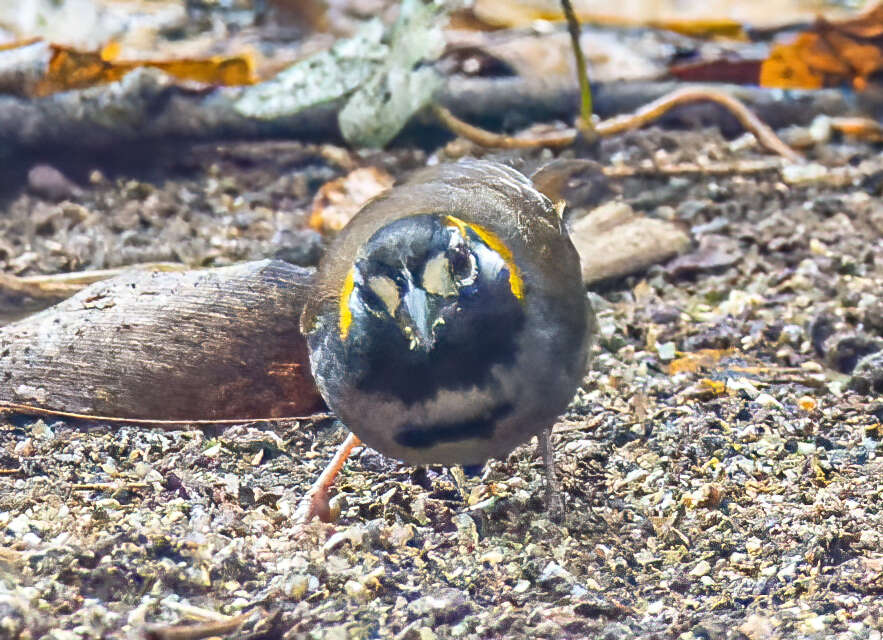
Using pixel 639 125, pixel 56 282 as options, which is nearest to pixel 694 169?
pixel 639 125

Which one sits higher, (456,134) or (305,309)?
(305,309)

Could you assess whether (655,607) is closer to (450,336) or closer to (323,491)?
(450,336)

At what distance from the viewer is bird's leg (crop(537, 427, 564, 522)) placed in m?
3.05

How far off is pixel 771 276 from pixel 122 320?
2.61 metres

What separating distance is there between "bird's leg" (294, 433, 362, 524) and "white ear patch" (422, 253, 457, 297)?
0.73 metres

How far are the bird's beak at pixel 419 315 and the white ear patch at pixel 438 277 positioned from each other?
0.02 metres

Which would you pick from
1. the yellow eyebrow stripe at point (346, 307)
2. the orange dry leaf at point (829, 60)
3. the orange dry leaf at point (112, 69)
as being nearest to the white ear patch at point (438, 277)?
the yellow eyebrow stripe at point (346, 307)

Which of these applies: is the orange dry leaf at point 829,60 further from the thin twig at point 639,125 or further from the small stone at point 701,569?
the small stone at point 701,569

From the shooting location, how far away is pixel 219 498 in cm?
302

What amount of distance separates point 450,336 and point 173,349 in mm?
1147

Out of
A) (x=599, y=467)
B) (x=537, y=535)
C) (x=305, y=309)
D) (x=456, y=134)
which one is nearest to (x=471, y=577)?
(x=537, y=535)

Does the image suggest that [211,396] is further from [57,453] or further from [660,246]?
[660,246]

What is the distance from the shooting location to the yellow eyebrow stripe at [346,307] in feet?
8.88

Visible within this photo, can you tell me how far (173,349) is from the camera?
3311mm
